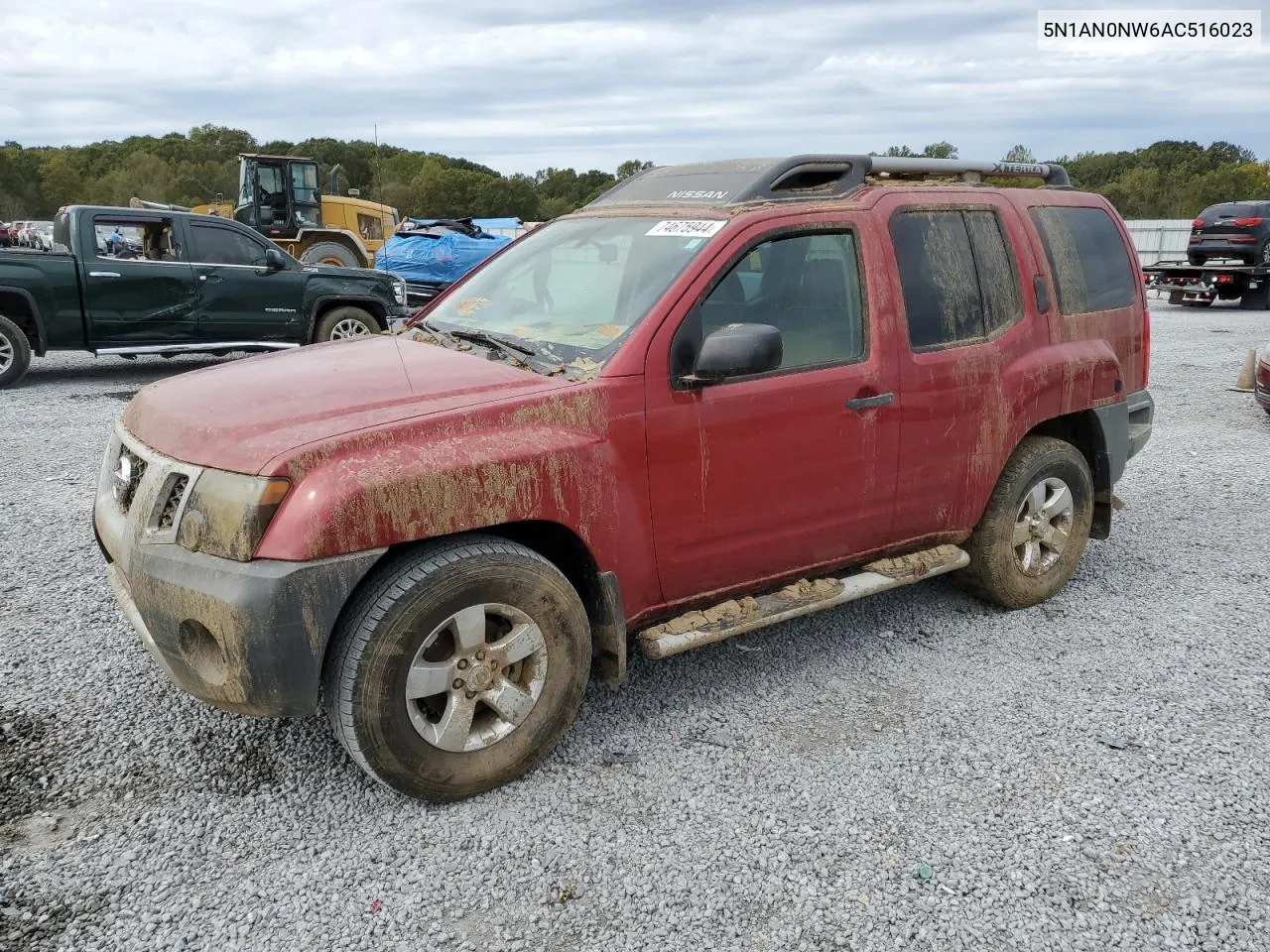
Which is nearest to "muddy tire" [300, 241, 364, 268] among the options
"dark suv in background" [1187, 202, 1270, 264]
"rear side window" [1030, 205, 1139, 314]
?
Answer: "rear side window" [1030, 205, 1139, 314]

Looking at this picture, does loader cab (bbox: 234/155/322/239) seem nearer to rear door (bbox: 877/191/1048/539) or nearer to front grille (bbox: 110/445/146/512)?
front grille (bbox: 110/445/146/512)

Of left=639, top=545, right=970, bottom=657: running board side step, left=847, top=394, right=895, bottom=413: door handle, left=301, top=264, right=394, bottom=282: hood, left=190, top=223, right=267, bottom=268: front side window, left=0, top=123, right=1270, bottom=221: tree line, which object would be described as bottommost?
left=639, top=545, right=970, bottom=657: running board side step

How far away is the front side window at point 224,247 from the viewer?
36.0 ft

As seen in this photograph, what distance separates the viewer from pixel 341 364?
11.3 feet

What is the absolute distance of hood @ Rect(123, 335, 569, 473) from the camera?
2775 millimetres

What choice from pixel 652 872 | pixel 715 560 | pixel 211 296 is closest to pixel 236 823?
pixel 652 872

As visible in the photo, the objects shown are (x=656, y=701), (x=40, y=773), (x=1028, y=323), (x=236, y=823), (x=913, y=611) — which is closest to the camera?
(x=236, y=823)

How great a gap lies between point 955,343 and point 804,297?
0.78 meters

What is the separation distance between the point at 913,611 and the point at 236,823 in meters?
3.05

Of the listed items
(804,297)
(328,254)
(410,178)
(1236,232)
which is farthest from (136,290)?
(410,178)

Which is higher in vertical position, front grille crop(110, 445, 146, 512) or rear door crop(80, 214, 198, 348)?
rear door crop(80, 214, 198, 348)

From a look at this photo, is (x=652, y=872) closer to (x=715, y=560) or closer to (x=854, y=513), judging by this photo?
(x=715, y=560)

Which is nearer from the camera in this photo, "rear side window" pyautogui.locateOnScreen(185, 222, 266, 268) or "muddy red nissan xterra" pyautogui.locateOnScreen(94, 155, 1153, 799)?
Result: "muddy red nissan xterra" pyautogui.locateOnScreen(94, 155, 1153, 799)

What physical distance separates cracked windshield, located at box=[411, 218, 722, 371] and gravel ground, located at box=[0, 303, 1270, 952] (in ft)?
4.55
